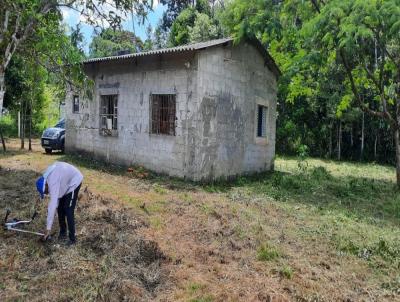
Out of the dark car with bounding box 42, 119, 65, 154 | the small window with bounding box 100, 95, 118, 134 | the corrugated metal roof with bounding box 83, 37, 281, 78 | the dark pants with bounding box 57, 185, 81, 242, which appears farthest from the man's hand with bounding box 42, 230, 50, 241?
the dark car with bounding box 42, 119, 65, 154

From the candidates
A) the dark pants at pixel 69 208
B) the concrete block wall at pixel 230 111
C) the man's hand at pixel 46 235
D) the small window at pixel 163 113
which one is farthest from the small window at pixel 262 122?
the man's hand at pixel 46 235

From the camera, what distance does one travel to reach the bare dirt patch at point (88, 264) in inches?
184

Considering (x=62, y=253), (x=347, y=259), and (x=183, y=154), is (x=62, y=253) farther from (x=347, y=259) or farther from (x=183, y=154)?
(x=183, y=154)

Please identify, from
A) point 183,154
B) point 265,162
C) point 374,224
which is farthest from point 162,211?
point 265,162

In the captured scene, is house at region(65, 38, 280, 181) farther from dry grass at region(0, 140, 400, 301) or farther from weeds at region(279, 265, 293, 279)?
weeds at region(279, 265, 293, 279)

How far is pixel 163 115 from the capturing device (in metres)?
11.9

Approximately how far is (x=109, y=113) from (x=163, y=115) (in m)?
2.90

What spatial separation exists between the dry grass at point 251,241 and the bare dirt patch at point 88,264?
0.10 ft

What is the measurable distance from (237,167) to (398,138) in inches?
190

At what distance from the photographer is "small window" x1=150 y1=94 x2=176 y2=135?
1162 cm

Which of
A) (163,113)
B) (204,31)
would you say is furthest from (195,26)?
(163,113)

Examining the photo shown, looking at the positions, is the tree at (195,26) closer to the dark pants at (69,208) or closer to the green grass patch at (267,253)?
the green grass patch at (267,253)

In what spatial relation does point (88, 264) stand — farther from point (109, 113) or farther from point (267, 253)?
point (109, 113)

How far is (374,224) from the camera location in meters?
8.26
